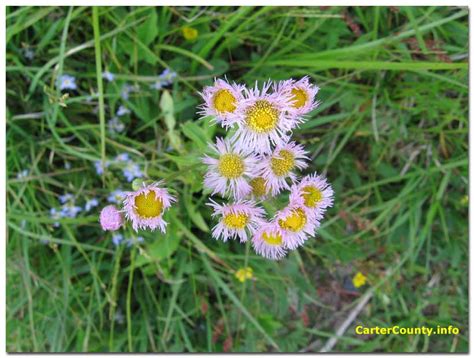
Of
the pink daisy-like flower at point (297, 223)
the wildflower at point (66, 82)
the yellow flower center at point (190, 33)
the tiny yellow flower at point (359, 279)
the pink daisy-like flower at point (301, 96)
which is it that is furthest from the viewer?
the tiny yellow flower at point (359, 279)

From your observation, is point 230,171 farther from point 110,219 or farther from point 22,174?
point 22,174

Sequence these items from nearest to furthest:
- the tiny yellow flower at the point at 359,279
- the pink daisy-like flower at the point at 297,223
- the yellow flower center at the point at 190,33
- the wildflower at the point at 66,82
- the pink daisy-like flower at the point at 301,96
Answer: the pink daisy-like flower at the point at 301,96 → the pink daisy-like flower at the point at 297,223 → the wildflower at the point at 66,82 → the yellow flower center at the point at 190,33 → the tiny yellow flower at the point at 359,279

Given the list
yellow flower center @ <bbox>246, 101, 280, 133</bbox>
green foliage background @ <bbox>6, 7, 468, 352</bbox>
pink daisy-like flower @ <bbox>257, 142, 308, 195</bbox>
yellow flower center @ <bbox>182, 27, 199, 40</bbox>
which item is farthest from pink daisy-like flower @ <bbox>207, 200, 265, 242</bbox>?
yellow flower center @ <bbox>182, 27, 199, 40</bbox>

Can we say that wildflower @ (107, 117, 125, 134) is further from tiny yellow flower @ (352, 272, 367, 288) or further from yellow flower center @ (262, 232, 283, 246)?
tiny yellow flower @ (352, 272, 367, 288)

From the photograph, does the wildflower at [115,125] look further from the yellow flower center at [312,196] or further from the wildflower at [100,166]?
the yellow flower center at [312,196]

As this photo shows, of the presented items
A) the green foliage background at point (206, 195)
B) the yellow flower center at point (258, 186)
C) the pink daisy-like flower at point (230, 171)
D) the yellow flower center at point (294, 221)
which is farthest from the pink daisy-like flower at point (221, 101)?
the green foliage background at point (206, 195)

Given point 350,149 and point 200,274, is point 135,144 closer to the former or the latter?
point 200,274
